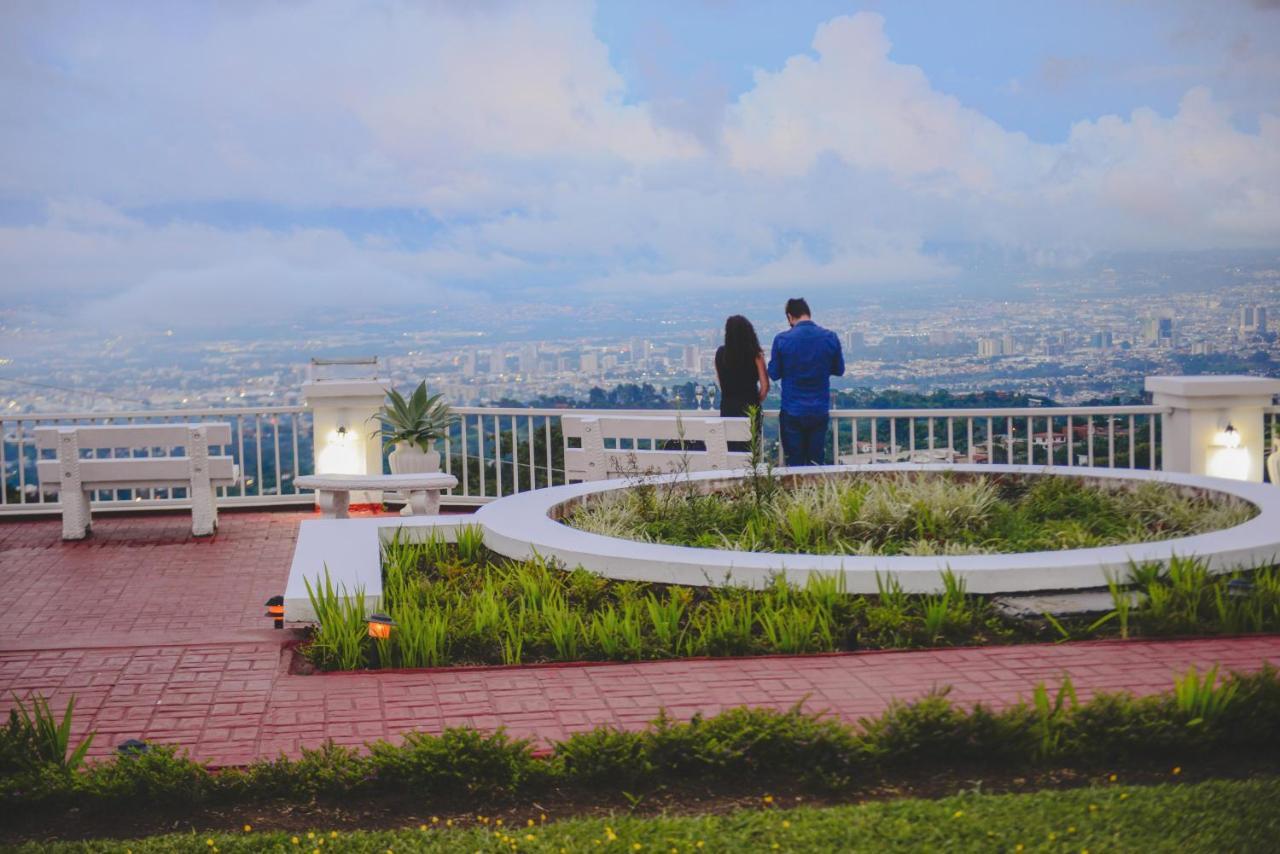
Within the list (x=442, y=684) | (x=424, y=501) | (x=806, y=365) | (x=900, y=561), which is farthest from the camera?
(x=806, y=365)

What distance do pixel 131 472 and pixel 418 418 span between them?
2517 mm

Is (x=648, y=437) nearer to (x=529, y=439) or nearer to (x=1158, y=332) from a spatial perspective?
(x=529, y=439)

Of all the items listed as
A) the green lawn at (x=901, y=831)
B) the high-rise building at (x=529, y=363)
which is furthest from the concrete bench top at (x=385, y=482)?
the high-rise building at (x=529, y=363)

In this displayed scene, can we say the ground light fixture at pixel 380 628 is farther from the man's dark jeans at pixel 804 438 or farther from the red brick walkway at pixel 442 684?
the man's dark jeans at pixel 804 438

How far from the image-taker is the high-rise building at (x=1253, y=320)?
20703mm

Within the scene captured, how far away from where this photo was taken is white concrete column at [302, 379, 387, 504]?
1246 cm

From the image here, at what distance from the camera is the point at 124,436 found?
35.5 ft

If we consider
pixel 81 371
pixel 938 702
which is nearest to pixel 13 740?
pixel 938 702

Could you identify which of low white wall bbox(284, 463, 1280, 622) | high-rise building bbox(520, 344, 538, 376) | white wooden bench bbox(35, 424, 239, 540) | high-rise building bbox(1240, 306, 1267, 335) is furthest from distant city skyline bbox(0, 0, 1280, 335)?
low white wall bbox(284, 463, 1280, 622)

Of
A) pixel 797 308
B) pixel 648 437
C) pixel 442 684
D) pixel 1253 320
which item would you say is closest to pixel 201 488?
pixel 648 437

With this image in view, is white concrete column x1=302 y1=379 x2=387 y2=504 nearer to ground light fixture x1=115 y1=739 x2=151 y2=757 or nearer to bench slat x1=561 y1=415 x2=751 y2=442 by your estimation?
bench slat x1=561 y1=415 x2=751 y2=442

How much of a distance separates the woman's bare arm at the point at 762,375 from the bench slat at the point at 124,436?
14.6ft

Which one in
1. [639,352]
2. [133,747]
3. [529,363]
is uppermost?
[639,352]

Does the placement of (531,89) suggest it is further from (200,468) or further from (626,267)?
(200,468)
